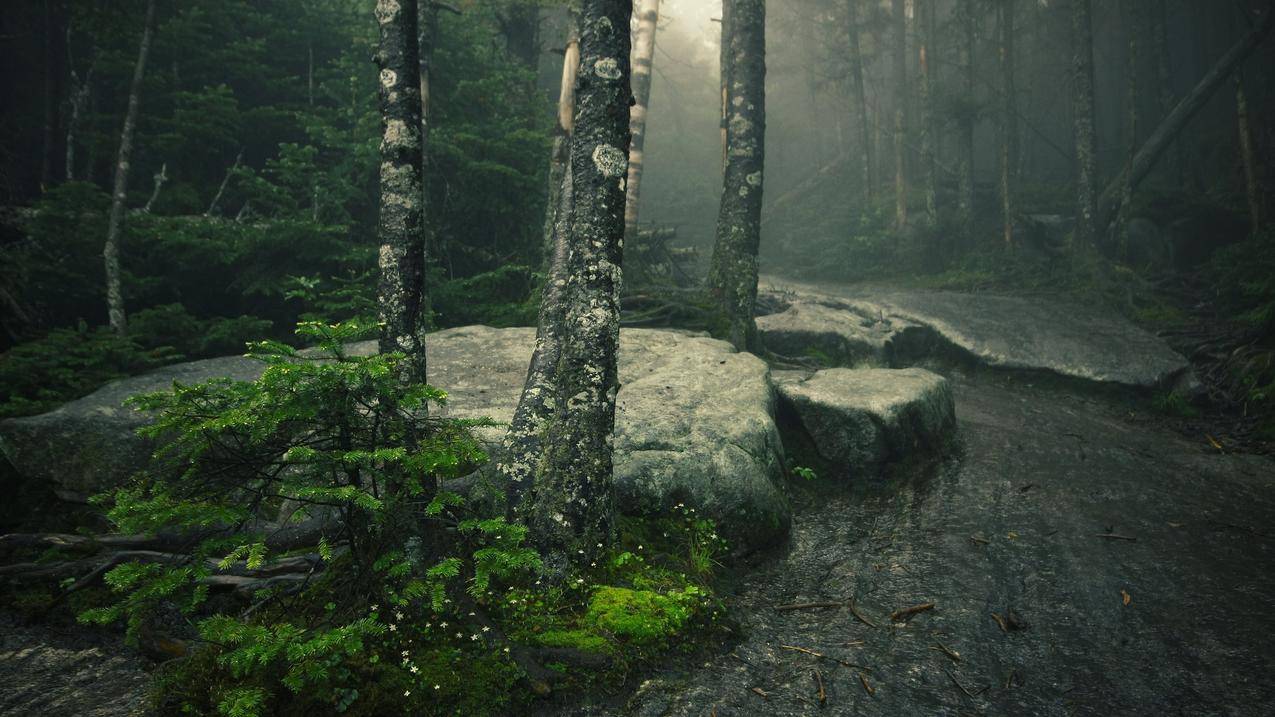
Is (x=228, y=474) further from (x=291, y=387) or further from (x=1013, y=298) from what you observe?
(x=1013, y=298)

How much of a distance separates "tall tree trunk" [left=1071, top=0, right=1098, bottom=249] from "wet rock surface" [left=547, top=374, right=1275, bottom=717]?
9.93m

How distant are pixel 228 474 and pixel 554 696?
2186 millimetres

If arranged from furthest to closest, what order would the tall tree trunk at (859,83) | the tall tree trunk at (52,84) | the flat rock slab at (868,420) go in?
the tall tree trunk at (859,83), the tall tree trunk at (52,84), the flat rock slab at (868,420)

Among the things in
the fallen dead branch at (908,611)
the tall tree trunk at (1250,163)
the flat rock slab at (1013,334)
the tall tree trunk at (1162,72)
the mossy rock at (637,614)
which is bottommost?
the fallen dead branch at (908,611)

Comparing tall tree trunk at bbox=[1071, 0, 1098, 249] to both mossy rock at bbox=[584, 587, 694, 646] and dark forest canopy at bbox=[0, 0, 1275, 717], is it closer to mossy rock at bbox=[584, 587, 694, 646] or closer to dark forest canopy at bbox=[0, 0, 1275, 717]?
dark forest canopy at bbox=[0, 0, 1275, 717]

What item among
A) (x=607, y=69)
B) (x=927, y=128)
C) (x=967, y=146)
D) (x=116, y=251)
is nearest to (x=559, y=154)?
(x=607, y=69)

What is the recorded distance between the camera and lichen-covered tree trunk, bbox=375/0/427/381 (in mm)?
4352

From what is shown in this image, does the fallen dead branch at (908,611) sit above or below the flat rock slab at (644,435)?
below

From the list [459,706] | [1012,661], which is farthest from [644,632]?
[1012,661]

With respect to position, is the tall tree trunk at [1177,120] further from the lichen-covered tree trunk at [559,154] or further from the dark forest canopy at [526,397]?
the lichen-covered tree trunk at [559,154]

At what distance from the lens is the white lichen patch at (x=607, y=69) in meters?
4.48

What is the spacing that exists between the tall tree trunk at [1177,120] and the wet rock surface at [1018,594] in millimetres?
11646

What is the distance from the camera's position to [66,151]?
1209 centimetres

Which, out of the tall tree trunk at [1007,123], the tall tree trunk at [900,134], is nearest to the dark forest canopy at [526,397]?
the tall tree trunk at [1007,123]
